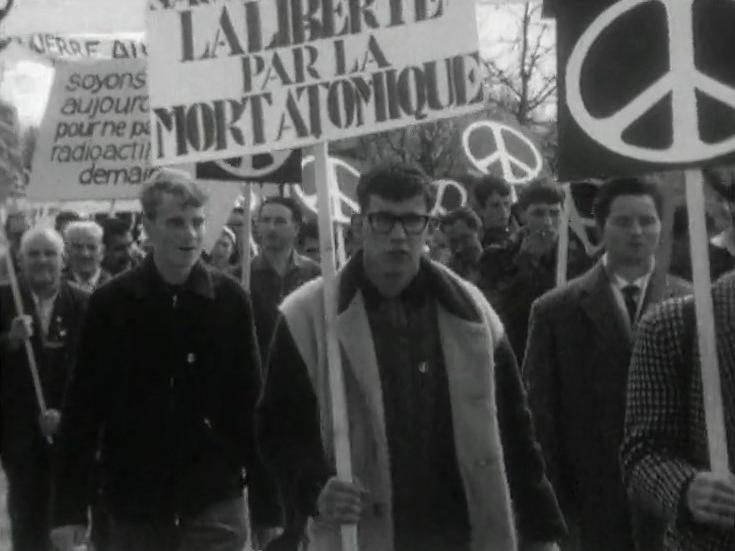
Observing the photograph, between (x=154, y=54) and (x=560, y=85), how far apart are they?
1453 mm

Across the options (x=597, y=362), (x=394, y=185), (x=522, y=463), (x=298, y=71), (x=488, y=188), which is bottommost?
(x=522, y=463)

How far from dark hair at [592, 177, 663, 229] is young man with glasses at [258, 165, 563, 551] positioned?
1371 millimetres

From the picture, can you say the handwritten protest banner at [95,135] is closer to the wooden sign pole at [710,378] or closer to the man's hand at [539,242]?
the man's hand at [539,242]

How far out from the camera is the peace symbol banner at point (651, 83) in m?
4.46

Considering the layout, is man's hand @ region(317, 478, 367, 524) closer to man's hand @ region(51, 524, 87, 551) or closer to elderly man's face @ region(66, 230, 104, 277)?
man's hand @ region(51, 524, 87, 551)

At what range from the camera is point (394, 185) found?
207 inches

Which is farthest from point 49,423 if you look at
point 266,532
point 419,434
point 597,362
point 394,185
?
point 419,434

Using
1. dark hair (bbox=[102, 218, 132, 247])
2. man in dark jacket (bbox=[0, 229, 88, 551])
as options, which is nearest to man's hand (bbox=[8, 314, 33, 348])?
man in dark jacket (bbox=[0, 229, 88, 551])

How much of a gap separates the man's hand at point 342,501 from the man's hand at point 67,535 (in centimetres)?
145

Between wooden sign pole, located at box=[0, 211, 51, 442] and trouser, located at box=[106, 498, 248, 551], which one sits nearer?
trouser, located at box=[106, 498, 248, 551]

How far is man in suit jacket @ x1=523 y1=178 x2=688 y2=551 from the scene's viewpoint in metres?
6.25

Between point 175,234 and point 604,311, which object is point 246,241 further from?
point 604,311

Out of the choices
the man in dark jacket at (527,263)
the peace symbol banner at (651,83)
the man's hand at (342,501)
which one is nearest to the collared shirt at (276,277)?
the man in dark jacket at (527,263)

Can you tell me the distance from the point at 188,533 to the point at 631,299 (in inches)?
66.5
